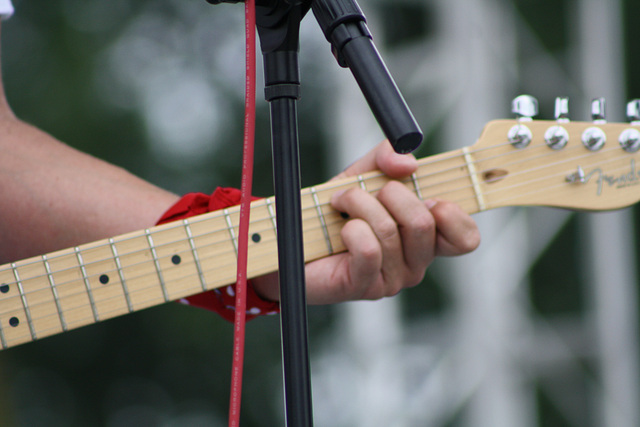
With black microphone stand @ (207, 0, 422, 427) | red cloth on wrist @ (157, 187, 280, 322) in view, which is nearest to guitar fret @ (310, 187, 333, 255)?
red cloth on wrist @ (157, 187, 280, 322)

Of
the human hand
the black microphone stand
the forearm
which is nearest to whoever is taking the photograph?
the black microphone stand

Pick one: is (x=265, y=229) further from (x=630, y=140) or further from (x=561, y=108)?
(x=630, y=140)

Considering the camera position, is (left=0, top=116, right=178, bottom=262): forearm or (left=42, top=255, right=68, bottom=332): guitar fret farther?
(left=0, top=116, right=178, bottom=262): forearm

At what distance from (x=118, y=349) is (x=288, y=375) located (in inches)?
124

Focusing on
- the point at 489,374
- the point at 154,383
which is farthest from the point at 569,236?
the point at 154,383

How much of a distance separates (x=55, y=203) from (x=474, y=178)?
0.85 metres

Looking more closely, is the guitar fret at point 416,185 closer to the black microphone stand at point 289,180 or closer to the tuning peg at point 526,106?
the tuning peg at point 526,106

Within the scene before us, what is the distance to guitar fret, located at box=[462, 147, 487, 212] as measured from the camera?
1.08 m

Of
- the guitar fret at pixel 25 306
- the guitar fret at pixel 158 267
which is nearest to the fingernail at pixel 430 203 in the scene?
the guitar fret at pixel 158 267

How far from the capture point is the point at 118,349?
11.2 ft

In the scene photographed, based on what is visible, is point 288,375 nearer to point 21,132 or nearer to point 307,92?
point 21,132

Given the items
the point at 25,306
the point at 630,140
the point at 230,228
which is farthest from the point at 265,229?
the point at 630,140

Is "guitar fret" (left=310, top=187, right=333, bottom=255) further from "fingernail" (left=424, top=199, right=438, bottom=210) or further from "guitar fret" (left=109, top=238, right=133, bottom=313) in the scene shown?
"guitar fret" (left=109, top=238, right=133, bottom=313)

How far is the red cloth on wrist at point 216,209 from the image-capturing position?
1.10 m
